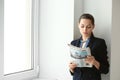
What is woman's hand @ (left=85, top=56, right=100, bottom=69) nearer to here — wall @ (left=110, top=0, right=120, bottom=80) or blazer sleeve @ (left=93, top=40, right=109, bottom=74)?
blazer sleeve @ (left=93, top=40, right=109, bottom=74)

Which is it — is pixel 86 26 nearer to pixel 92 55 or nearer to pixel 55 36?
pixel 92 55

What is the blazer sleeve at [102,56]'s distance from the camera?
1992 mm

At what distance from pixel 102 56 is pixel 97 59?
0.05 m

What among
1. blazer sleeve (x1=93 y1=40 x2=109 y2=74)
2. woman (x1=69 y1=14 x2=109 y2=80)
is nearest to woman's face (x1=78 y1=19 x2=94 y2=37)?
woman (x1=69 y1=14 x2=109 y2=80)

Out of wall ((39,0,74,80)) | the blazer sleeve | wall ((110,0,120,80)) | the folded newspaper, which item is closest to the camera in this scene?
the folded newspaper

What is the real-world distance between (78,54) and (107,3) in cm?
56

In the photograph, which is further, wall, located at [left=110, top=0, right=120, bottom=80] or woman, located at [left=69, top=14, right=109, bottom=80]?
wall, located at [left=110, top=0, right=120, bottom=80]

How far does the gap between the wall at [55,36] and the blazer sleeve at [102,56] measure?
334 mm

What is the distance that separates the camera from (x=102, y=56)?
200cm

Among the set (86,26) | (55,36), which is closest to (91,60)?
(86,26)

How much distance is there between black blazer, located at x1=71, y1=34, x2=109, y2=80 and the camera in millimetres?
1990

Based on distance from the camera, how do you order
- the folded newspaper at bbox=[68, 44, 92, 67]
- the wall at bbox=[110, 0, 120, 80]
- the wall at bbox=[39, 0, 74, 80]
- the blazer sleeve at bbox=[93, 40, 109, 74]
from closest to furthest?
the folded newspaper at bbox=[68, 44, 92, 67] < the blazer sleeve at bbox=[93, 40, 109, 74] < the wall at bbox=[110, 0, 120, 80] < the wall at bbox=[39, 0, 74, 80]

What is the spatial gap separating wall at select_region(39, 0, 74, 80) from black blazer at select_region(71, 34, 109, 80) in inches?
10.8

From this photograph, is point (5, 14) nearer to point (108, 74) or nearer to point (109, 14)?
point (109, 14)
